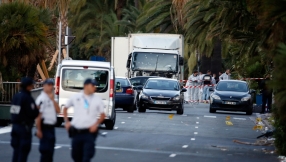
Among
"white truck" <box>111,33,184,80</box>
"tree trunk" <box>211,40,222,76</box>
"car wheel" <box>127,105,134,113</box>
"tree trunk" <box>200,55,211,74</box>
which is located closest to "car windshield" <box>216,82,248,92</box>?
"white truck" <box>111,33,184,80</box>

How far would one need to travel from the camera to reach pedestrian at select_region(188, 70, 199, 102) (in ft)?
166

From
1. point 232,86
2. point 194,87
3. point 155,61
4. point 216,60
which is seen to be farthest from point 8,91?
point 216,60

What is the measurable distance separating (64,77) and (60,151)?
24.4 feet

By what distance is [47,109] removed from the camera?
14250mm

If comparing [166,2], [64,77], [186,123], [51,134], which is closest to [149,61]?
[166,2]

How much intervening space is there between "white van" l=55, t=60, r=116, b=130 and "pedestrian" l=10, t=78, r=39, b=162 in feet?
41.5

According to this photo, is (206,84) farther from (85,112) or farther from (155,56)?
(85,112)

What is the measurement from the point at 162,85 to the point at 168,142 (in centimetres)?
1569

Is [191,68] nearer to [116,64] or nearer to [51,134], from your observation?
[116,64]

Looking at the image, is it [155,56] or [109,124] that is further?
[155,56]

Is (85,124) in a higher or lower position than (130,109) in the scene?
higher

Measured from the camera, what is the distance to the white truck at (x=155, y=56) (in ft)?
148

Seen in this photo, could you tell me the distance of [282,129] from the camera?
70.4 ft

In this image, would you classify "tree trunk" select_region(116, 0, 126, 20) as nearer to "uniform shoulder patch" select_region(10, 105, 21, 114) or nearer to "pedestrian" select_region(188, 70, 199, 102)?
"pedestrian" select_region(188, 70, 199, 102)
